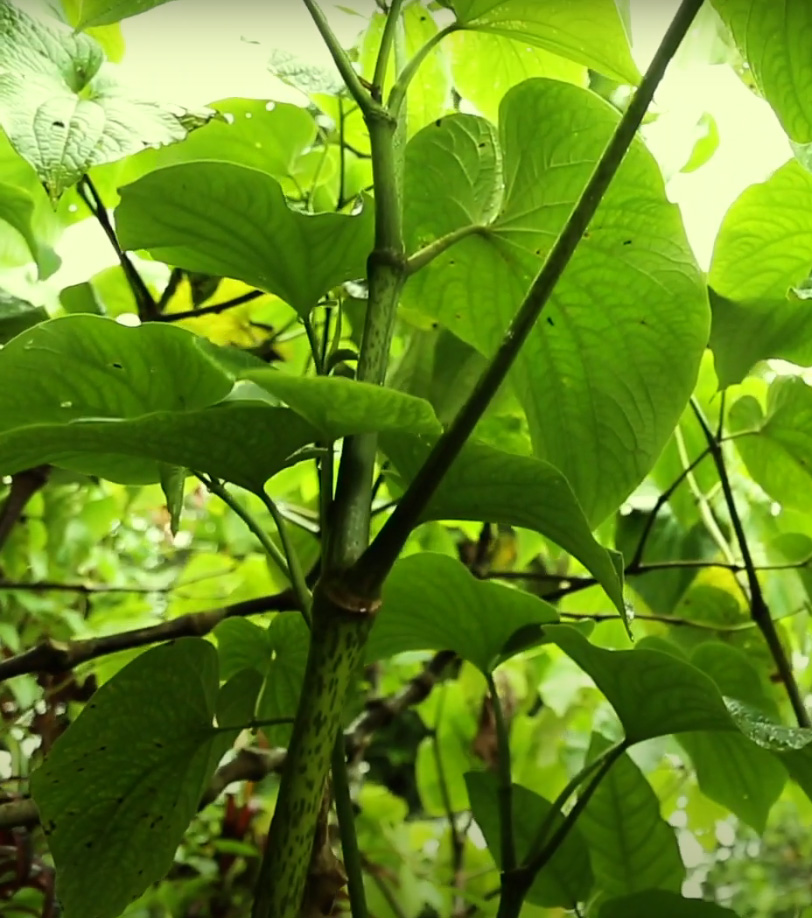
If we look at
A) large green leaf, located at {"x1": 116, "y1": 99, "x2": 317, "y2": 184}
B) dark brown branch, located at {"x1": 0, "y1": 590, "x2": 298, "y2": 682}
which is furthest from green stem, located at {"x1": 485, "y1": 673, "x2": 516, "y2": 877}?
large green leaf, located at {"x1": 116, "y1": 99, "x2": 317, "y2": 184}

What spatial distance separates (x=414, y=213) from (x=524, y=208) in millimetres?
66

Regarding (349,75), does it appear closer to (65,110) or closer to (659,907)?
(65,110)

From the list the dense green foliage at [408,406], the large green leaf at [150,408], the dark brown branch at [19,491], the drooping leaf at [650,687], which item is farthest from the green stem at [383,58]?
the dark brown branch at [19,491]

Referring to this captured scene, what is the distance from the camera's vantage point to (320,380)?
0.69 feet

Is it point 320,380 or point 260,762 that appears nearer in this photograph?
point 320,380

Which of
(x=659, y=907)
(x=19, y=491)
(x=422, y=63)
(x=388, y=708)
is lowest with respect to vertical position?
(x=659, y=907)

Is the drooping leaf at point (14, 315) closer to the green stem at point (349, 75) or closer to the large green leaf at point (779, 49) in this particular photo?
the green stem at point (349, 75)

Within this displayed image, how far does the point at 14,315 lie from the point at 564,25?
1.05 feet

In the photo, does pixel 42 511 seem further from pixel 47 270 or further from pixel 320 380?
pixel 320 380

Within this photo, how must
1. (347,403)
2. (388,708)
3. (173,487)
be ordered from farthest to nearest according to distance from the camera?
(388,708) → (173,487) → (347,403)

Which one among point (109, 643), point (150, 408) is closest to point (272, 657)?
point (109, 643)

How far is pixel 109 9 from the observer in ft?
1.04

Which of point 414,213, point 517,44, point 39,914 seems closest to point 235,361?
point 414,213

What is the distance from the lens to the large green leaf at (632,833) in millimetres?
484
